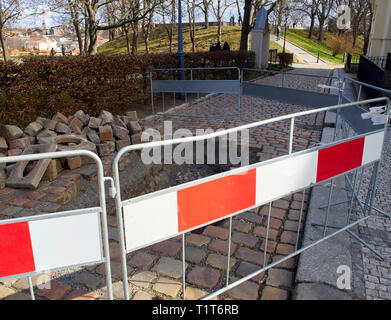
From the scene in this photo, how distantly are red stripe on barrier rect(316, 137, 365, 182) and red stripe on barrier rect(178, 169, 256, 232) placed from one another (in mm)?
862

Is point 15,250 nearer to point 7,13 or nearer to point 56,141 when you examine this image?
point 56,141

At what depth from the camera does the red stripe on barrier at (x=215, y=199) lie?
2.27 m

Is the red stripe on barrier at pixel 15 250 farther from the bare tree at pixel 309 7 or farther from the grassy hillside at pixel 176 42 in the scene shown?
the bare tree at pixel 309 7

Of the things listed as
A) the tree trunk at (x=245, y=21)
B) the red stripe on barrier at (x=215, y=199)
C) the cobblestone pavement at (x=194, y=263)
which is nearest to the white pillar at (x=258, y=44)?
the tree trunk at (x=245, y=21)

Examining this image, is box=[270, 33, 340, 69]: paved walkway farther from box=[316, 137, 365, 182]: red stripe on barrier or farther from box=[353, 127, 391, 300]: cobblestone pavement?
box=[316, 137, 365, 182]: red stripe on barrier

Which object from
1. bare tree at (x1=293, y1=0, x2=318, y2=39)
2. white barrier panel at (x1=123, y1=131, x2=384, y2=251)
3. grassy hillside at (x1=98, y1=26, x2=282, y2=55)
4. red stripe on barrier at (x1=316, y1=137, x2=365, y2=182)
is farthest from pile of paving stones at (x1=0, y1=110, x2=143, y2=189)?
bare tree at (x1=293, y1=0, x2=318, y2=39)

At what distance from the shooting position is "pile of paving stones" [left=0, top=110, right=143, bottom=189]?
4660mm

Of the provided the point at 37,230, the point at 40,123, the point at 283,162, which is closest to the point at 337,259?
the point at 283,162

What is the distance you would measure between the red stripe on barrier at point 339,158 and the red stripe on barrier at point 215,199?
2.83ft

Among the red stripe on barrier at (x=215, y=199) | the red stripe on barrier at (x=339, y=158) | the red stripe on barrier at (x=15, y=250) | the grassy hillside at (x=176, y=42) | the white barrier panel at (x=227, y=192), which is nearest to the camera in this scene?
the red stripe on barrier at (x=15, y=250)

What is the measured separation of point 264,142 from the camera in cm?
680

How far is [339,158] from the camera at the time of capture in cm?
321
